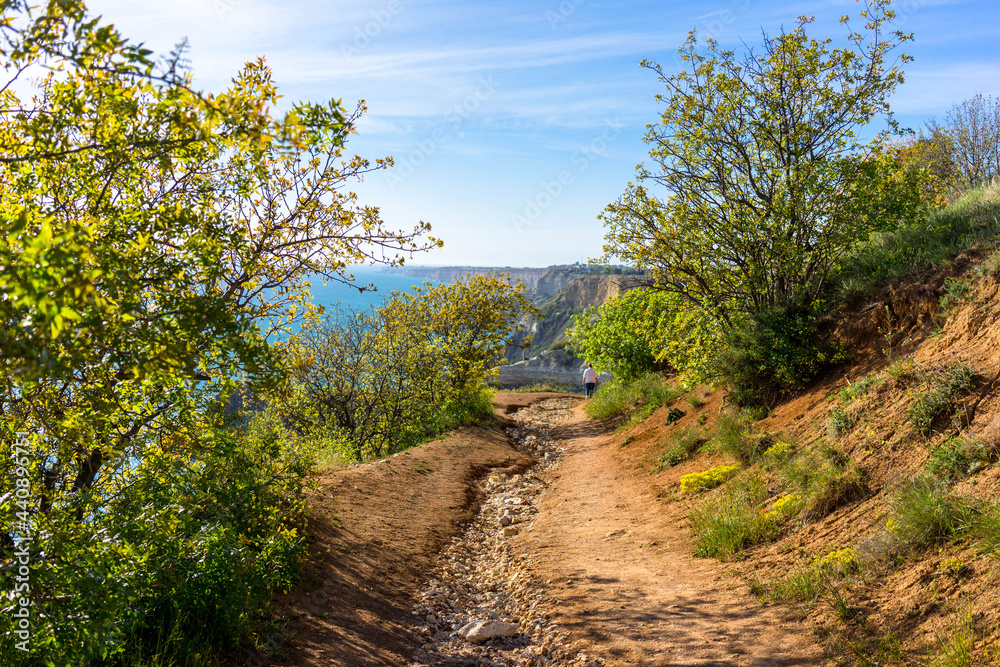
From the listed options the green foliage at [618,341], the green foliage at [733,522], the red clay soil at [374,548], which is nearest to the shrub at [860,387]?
the green foliage at [733,522]

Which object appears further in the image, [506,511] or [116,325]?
[506,511]

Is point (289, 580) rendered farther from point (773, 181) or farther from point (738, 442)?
point (773, 181)

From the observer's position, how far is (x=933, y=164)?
59.8 ft

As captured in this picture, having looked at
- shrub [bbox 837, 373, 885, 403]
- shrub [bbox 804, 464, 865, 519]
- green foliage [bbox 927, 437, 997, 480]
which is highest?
shrub [bbox 837, 373, 885, 403]

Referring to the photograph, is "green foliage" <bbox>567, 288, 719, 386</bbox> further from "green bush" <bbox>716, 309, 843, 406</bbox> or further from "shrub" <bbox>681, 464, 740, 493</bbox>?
"shrub" <bbox>681, 464, 740, 493</bbox>

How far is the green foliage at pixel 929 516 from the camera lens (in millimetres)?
4785

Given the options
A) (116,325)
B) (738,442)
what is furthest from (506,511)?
(116,325)

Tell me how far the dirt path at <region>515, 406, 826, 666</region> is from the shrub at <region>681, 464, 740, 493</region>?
511 mm

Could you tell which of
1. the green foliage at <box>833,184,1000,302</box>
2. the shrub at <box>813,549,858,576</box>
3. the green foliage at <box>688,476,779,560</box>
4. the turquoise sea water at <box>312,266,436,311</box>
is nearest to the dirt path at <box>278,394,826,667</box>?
the green foliage at <box>688,476,779,560</box>

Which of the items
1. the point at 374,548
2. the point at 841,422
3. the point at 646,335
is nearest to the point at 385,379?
the point at 646,335

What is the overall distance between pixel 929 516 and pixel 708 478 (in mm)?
3838

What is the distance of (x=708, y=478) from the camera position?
8680 millimetres

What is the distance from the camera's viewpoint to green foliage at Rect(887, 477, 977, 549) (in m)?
4.79

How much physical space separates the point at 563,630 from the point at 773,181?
8.21 metres
